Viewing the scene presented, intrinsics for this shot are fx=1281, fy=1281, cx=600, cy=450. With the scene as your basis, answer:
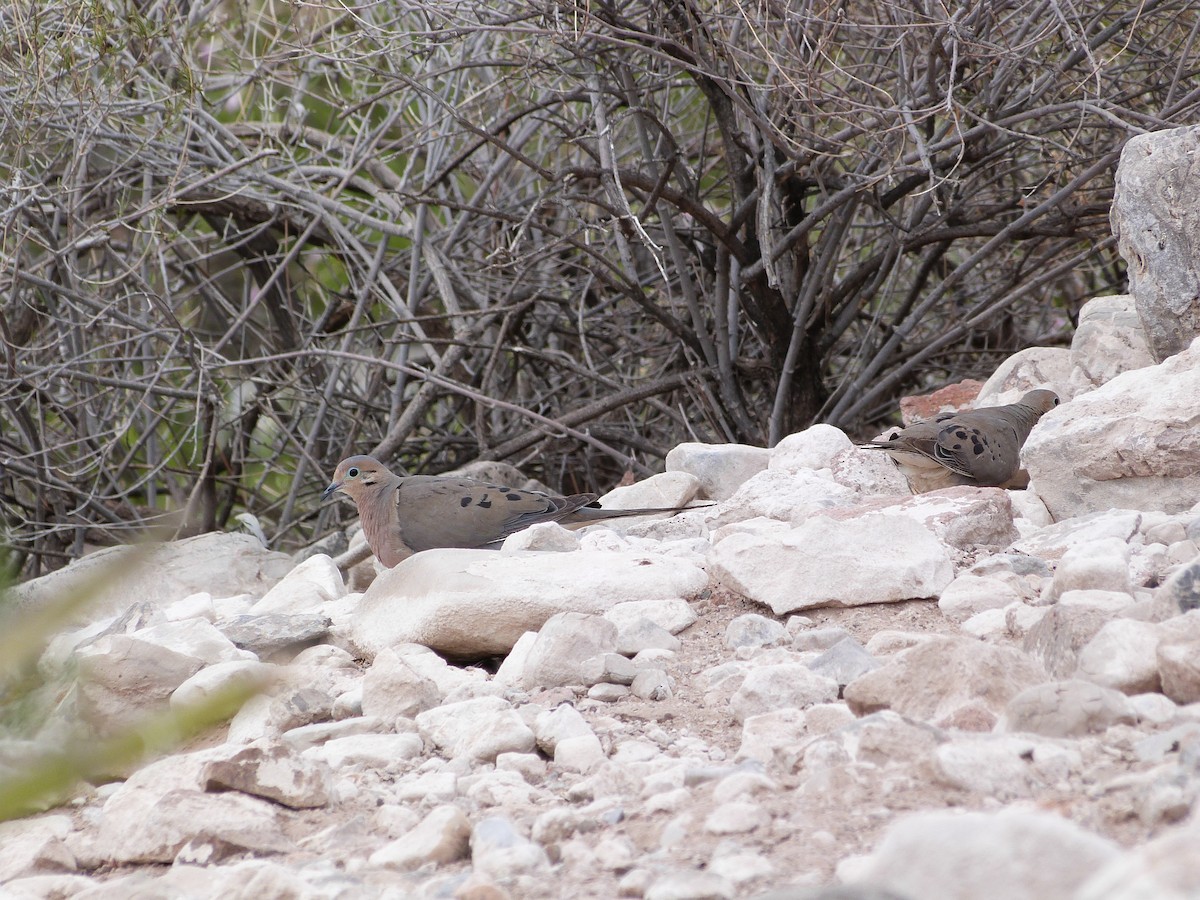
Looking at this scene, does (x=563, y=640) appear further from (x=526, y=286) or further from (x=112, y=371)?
(x=112, y=371)

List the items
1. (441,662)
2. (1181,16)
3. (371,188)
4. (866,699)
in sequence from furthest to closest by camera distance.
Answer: (371,188) < (1181,16) < (441,662) < (866,699)

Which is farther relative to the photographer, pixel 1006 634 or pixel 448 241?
pixel 448 241

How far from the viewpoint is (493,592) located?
11.8ft

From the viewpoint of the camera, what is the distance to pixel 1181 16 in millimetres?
6195

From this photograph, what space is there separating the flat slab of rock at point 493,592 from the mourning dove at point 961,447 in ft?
5.43

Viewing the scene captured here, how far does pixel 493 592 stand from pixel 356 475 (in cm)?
224

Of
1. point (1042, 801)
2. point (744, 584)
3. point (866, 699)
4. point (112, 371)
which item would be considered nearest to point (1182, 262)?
point (744, 584)

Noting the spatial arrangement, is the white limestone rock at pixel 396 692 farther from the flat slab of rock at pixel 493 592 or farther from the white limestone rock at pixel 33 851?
the white limestone rock at pixel 33 851

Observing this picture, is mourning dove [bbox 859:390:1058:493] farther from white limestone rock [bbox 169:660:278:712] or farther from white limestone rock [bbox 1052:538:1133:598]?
white limestone rock [bbox 169:660:278:712]

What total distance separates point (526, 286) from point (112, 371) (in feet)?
8.45

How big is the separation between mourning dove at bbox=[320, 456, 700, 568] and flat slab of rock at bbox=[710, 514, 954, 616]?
1.57m

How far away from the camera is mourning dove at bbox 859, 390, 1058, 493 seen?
515 cm

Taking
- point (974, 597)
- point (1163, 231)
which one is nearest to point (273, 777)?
point (974, 597)

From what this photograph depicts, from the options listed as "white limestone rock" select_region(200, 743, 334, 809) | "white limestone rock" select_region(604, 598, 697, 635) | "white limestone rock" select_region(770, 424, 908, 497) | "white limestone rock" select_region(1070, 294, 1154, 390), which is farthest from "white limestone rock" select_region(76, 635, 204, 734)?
"white limestone rock" select_region(1070, 294, 1154, 390)
